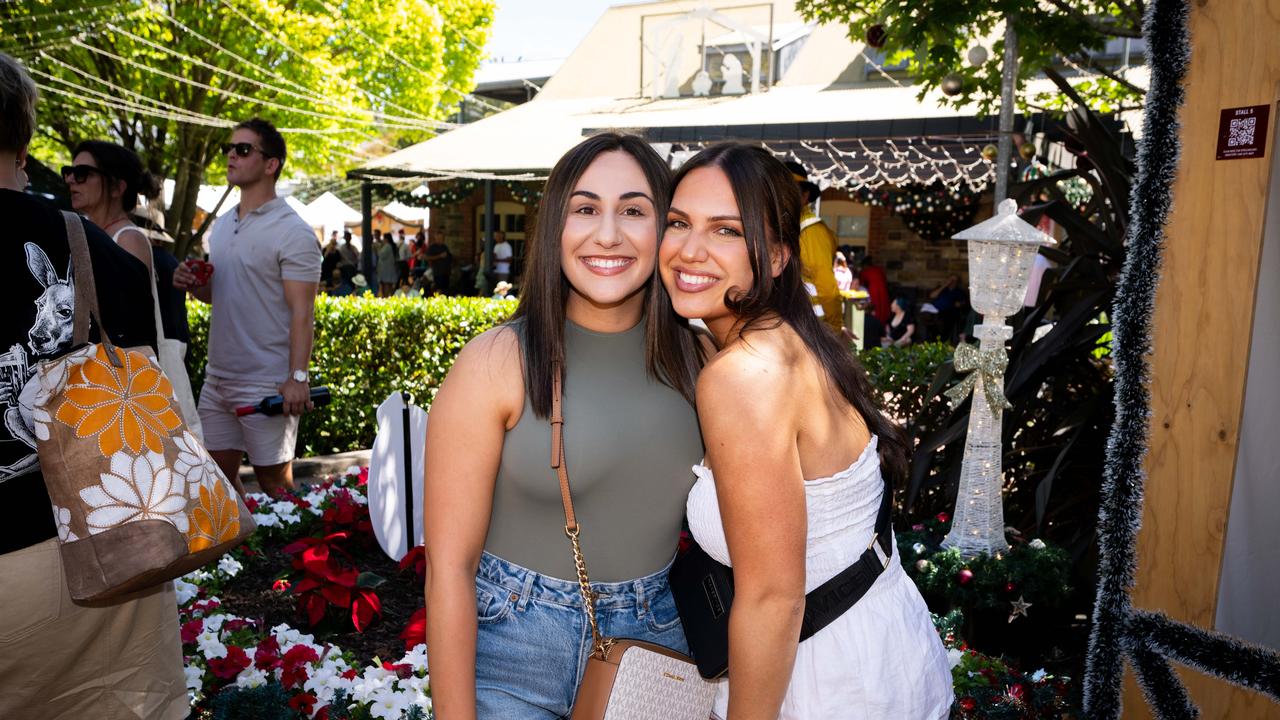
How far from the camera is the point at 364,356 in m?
7.19

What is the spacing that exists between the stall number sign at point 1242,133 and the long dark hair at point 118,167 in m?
4.03

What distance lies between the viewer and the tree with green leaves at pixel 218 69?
601 inches

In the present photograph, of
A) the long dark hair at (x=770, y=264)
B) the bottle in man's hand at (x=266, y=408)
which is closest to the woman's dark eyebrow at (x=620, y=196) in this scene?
the long dark hair at (x=770, y=264)

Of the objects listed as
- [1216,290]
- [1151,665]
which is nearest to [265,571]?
[1151,665]

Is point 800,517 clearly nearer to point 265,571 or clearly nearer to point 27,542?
point 27,542

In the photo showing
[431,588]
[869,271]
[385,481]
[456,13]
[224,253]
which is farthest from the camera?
[456,13]

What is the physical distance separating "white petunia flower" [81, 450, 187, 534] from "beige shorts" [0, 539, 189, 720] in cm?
18

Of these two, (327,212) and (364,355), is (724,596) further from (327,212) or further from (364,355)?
(327,212)

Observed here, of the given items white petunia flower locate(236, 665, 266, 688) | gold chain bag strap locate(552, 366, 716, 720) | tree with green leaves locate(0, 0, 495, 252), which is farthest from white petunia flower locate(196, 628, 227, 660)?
tree with green leaves locate(0, 0, 495, 252)

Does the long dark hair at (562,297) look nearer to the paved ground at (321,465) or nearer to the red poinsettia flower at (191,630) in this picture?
the red poinsettia flower at (191,630)

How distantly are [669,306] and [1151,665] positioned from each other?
2008 millimetres

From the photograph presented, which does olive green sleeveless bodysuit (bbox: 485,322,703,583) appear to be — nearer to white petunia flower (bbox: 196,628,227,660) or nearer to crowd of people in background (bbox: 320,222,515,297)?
white petunia flower (bbox: 196,628,227,660)

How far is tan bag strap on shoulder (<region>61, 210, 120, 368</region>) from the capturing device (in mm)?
1958

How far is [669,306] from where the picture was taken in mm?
1984
